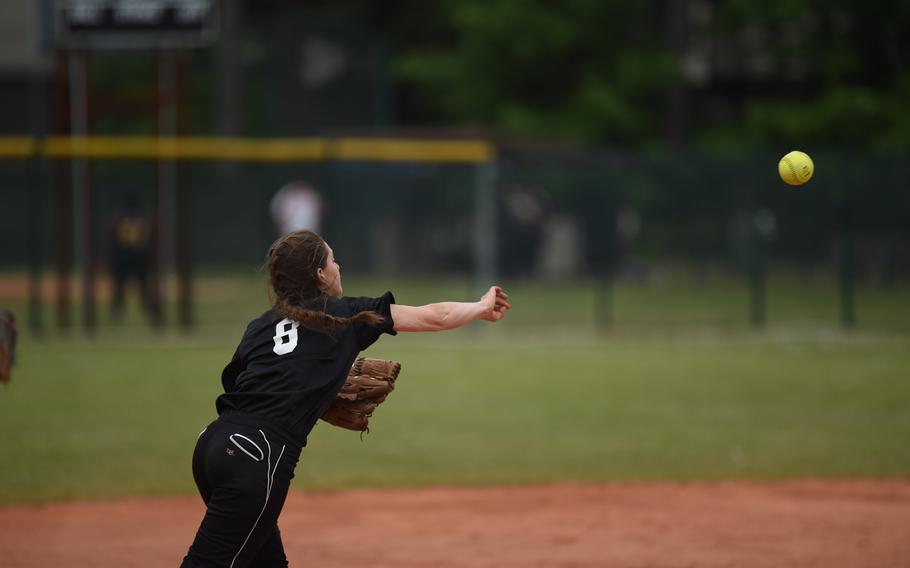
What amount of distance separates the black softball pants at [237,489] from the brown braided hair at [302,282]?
0.47 meters

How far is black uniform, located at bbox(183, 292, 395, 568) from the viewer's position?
14.6ft

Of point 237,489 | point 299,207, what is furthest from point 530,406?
point 299,207

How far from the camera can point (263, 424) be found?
4547 millimetres

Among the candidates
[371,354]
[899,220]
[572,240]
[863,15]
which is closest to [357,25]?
[863,15]

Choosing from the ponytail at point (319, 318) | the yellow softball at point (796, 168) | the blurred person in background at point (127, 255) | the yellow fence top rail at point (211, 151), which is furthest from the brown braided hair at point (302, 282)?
the blurred person in background at point (127, 255)

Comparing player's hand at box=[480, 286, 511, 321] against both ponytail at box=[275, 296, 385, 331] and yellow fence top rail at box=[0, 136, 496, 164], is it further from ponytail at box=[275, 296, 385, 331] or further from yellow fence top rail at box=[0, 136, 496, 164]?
yellow fence top rail at box=[0, 136, 496, 164]

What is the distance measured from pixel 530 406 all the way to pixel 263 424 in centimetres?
823

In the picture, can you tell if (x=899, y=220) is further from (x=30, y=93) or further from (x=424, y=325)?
(x=30, y=93)

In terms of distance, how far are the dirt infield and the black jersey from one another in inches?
93.3

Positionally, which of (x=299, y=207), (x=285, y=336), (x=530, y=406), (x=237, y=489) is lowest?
(x=530, y=406)

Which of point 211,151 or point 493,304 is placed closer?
point 493,304

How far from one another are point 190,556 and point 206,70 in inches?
1556

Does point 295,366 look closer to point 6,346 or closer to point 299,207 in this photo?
point 6,346

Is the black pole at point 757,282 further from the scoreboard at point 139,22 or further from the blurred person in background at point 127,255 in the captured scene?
the blurred person in background at point 127,255
